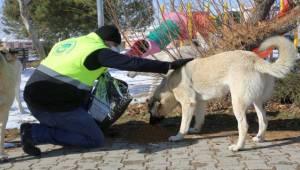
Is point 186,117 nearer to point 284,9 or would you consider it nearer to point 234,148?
point 234,148

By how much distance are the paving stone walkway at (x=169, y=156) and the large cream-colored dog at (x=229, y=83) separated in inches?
9.4

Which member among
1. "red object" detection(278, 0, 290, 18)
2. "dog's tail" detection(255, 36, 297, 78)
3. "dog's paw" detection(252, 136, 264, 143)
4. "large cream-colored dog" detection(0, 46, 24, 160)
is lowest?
"dog's paw" detection(252, 136, 264, 143)

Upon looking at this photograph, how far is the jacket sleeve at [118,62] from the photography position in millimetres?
5180

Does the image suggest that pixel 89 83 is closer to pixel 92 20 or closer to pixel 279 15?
pixel 279 15

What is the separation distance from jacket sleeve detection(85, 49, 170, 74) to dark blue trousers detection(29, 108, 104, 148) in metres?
0.64

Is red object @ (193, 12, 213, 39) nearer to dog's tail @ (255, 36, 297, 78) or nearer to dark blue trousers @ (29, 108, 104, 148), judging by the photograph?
dog's tail @ (255, 36, 297, 78)

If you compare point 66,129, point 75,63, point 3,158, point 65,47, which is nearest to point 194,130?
point 66,129

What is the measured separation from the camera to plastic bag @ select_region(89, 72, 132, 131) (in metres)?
5.91

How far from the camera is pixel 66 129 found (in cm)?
543

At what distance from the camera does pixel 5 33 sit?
38656 millimetres

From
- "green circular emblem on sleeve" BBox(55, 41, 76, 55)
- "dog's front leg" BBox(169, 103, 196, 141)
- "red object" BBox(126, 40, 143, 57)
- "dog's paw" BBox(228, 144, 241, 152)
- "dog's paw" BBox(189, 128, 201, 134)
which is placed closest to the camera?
"dog's paw" BBox(228, 144, 241, 152)

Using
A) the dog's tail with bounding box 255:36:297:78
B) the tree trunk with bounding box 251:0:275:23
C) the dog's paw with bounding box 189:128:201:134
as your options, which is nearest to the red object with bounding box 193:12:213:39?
the tree trunk with bounding box 251:0:275:23

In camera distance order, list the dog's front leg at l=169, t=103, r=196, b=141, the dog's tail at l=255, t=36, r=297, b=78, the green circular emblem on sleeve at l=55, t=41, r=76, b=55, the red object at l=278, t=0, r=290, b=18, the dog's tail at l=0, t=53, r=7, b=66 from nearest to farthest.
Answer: the dog's tail at l=255, t=36, r=297, b=78, the dog's tail at l=0, t=53, r=7, b=66, the green circular emblem on sleeve at l=55, t=41, r=76, b=55, the dog's front leg at l=169, t=103, r=196, b=141, the red object at l=278, t=0, r=290, b=18

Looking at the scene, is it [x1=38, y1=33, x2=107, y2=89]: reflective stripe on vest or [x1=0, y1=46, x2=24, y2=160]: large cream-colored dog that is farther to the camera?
[x1=38, y1=33, x2=107, y2=89]: reflective stripe on vest
